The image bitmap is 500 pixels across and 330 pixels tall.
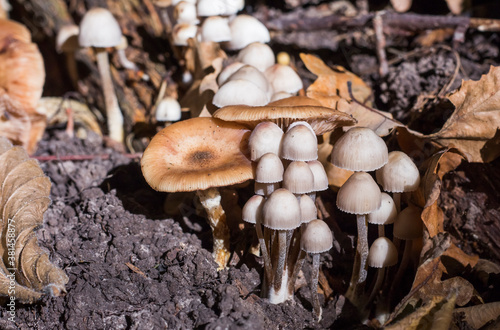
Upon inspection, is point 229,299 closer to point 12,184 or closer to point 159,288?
point 159,288

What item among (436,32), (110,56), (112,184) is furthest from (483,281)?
(110,56)

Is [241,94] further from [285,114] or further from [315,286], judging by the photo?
[315,286]

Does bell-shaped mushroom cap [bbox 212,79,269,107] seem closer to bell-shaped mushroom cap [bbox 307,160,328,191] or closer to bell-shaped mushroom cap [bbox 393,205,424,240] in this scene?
bell-shaped mushroom cap [bbox 307,160,328,191]

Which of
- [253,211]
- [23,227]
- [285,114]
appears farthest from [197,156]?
[23,227]

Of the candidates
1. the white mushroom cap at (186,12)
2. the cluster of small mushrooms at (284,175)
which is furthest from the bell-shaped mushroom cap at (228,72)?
the white mushroom cap at (186,12)

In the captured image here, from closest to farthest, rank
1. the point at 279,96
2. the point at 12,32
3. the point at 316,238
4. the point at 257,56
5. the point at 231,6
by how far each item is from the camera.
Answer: the point at 316,238, the point at 279,96, the point at 257,56, the point at 231,6, the point at 12,32

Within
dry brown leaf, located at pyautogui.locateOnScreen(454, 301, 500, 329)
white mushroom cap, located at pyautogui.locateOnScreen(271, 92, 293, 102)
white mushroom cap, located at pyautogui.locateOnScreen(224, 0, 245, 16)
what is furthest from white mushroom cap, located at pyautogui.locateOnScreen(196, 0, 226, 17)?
dry brown leaf, located at pyautogui.locateOnScreen(454, 301, 500, 329)

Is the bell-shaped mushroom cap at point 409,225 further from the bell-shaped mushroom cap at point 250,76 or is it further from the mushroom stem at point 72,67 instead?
the mushroom stem at point 72,67
